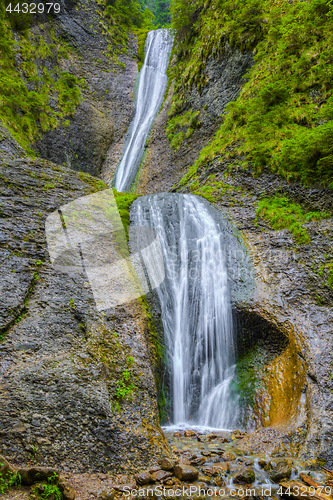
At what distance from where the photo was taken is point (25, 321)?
4.13 metres

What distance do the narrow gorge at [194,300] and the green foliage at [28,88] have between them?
12cm

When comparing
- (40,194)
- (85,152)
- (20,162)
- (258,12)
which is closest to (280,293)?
(40,194)

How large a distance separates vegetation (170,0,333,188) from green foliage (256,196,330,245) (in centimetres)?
75

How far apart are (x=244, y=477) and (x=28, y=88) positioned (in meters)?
16.9

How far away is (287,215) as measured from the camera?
759 cm

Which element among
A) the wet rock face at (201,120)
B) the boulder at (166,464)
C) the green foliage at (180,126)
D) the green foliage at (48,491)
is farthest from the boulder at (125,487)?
the green foliage at (180,126)

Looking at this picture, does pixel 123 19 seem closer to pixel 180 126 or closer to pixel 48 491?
pixel 180 126

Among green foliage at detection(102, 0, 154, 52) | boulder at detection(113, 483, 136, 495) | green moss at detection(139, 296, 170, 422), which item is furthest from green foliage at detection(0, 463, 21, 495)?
green foliage at detection(102, 0, 154, 52)

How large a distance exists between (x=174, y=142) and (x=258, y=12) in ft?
20.2

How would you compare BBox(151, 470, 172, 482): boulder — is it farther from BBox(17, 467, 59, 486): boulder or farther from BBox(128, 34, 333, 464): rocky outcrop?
BBox(128, 34, 333, 464): rocky outcrop

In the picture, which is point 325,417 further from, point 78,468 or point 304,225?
point 304,225

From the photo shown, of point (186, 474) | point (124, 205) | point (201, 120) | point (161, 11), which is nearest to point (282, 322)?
point (186, 474)

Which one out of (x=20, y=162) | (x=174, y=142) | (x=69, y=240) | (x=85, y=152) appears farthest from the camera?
(x=85, y=152)

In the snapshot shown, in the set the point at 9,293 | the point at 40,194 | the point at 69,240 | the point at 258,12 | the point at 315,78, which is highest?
the point at 258,12
